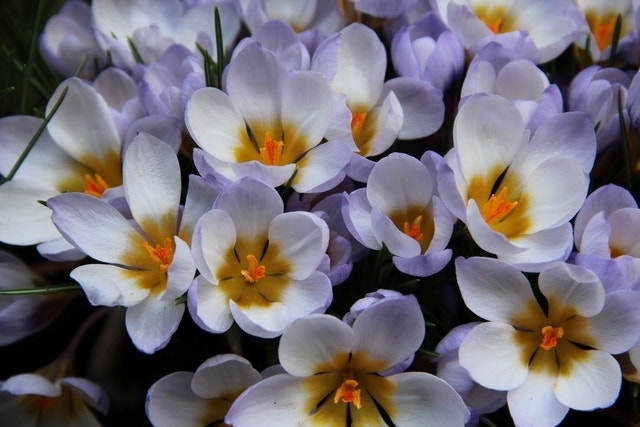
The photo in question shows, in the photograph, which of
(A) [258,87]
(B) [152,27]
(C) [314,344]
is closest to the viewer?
(C) [314,344]

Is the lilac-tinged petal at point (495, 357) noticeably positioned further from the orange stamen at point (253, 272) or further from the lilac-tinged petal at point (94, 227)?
the lilac-tinged petal at point (94, 227)

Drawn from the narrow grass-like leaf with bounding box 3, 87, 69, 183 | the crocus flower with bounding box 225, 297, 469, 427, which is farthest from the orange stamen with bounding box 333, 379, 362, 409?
the narrow grass-like leaf with bounding box 3, 87, 69, 183

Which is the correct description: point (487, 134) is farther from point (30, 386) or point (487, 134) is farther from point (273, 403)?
point (30, 386)

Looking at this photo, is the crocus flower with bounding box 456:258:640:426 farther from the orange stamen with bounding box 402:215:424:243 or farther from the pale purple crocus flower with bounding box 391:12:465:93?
the pale purple crocus flower with bounding box 391:12:465:93

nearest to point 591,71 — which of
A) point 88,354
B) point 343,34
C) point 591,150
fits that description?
point 591,150

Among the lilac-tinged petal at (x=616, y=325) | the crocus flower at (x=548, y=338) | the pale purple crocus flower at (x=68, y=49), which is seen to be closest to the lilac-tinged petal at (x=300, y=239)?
the crocus flower at (x=548, y=338)

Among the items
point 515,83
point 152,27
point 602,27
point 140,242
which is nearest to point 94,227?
point 140,242

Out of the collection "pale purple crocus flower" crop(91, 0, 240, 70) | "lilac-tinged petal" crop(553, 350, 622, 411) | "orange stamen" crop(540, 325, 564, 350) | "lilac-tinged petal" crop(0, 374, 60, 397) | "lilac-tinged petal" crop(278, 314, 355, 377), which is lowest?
"lilac-tinged petal" crop(0, 374, 60, 397)
